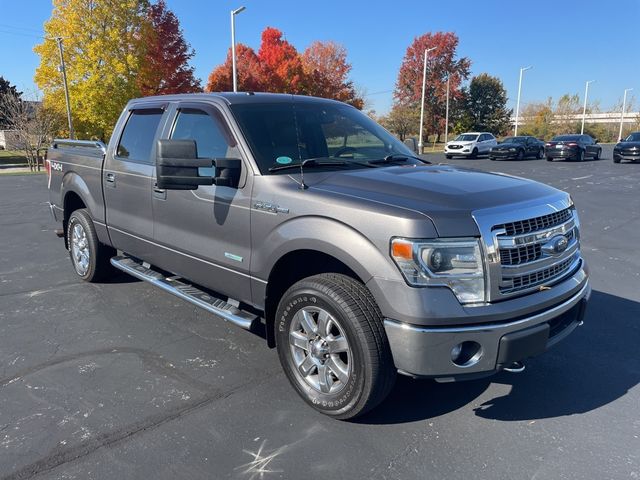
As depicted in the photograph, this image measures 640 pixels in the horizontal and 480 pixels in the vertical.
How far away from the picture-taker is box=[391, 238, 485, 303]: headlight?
8.48 ft

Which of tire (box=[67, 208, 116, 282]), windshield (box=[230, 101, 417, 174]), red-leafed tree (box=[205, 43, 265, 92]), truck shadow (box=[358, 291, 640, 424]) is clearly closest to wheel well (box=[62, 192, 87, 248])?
tire (box=[67, 208, 116, 282])

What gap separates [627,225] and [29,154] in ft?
89.8

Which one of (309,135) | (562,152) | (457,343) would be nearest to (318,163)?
(309,135)

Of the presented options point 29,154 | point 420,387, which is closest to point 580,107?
point 29,154

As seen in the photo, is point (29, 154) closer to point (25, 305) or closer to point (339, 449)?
point (25, 305)

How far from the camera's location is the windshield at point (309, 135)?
Result: 3614 millimetres

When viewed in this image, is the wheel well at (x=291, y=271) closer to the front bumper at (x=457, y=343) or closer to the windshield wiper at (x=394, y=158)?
the front bumper at (x=457, y=343)

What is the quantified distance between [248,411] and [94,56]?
97.2ft

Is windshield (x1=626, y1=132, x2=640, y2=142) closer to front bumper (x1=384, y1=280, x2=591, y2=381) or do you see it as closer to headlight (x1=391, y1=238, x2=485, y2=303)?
front bumper (x1=384, y1=280, x2=591, y2=381)

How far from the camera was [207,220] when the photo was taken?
12.4 feet

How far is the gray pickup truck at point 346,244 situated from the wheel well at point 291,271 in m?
0.01

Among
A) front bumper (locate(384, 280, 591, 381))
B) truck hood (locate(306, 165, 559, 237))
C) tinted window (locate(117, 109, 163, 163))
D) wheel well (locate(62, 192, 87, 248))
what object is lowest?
front bumper (locate(384, 280, 591, 381))

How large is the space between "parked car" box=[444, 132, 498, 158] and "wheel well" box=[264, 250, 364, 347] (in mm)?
30643

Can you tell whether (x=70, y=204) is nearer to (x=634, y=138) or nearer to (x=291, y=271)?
(x=291, y=271)
